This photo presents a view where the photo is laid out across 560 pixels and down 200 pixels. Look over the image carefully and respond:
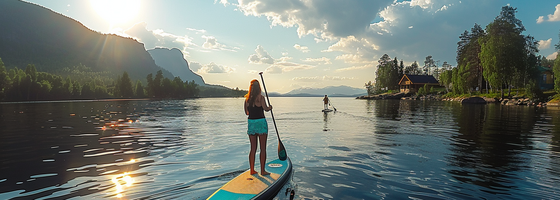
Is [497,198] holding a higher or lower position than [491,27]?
lower

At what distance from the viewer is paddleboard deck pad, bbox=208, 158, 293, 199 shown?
6898 millimetres

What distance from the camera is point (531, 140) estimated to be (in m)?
16.9

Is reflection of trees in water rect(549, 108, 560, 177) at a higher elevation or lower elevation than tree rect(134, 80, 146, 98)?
lower

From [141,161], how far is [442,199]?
1095 cm

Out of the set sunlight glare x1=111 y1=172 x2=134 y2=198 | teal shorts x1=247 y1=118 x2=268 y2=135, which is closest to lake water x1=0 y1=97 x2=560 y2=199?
sunlight glare x1=111 y1=172 x2=134 y2=198

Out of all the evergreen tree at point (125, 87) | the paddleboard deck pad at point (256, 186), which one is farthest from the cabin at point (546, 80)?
the evergreen tree at point (125, 87)

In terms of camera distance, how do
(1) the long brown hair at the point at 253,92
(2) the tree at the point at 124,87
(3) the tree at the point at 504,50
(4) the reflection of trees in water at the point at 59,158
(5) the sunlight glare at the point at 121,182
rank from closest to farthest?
(5) the sunlight glare at the point at 121,182 → (1) the long brown hair at the point at 253,92 → (4) the reflection of trees in water at the point at 59,158 → (3) the tree at the point at 504,50 → (2) the tree at the point at 124,87

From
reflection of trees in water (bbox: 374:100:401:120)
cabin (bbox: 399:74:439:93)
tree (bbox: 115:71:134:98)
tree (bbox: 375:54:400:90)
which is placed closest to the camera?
reflection of trees in water (bbox: 374:100:401:120)

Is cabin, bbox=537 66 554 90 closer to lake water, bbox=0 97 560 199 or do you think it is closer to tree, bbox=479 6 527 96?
tree, bbox=479 6 527 96

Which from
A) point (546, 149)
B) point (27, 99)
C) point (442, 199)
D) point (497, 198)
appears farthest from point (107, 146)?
point (27, 99)

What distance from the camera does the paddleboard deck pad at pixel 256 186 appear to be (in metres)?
6.90

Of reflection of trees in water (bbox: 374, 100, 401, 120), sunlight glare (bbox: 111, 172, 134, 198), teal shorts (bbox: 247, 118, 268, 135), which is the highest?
teal shorts (bbox: 247, 118, 268, 135)

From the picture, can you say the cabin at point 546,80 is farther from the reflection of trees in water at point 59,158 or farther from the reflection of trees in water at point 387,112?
the reflection of trees in water at point 59,158

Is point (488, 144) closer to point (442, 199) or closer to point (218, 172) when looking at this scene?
point (442, 199)
